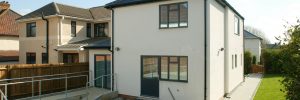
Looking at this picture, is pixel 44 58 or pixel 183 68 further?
pixel 44 58

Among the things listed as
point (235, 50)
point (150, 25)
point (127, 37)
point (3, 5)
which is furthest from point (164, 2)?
point (3, 5)

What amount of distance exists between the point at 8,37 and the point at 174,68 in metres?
23.3

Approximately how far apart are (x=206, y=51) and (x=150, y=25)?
340cm

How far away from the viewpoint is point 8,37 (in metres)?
29.7

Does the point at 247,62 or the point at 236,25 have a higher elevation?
the point at 236,25

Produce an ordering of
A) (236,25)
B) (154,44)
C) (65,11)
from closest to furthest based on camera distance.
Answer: (154,44) < (236,25) < (65,11)

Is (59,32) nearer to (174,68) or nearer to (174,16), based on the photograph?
(174,16)

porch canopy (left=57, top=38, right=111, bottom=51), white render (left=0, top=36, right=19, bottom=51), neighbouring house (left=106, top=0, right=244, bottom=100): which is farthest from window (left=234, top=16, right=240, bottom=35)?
white render (left=0, top=36, right=19, bottom=51)

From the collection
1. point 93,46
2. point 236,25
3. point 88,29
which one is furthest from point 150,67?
point 88,29

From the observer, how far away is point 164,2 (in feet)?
45.2

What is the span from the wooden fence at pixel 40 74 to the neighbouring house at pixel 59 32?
7.99ft

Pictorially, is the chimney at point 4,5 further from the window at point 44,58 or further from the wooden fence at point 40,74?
the wooden fence at point 40,74

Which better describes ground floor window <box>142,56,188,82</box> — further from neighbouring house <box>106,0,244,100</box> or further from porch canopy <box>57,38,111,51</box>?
porch canopy <box>57,38,111,51</box>

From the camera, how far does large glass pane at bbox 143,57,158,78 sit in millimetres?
14159
